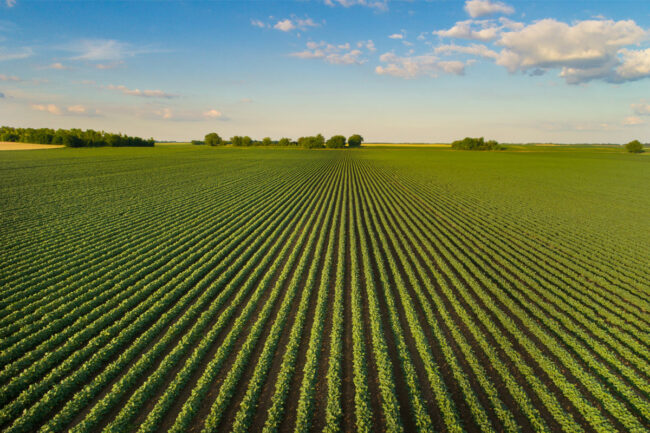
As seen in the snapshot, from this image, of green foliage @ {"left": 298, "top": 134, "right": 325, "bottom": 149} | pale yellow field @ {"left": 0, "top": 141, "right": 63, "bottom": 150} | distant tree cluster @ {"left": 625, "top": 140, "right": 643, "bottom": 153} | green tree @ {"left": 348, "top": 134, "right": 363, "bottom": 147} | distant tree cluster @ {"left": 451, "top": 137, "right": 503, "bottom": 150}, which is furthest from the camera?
green tree @ {"left": 348, "top": 134, "right": 363, "bottom": 147}

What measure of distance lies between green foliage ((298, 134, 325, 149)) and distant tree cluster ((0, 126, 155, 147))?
6788 cm

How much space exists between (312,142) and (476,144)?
7335 cm

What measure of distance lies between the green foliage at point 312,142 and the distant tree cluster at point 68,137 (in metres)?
67.9

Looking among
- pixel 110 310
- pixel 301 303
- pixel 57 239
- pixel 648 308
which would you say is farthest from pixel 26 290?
pixel 648 308

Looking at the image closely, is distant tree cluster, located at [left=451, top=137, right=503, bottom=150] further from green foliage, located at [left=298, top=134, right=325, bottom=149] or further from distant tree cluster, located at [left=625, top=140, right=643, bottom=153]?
green foliage, located at [left=298, top=134, right=325, bottom=149]

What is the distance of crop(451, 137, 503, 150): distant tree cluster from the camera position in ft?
378

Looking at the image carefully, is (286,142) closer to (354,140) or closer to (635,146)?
(354,140)

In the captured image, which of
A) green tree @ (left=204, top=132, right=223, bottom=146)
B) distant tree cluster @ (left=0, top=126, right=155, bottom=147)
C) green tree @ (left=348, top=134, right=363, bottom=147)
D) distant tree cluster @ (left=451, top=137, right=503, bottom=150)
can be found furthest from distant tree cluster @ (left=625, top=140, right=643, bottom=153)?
distant tree cluster @ (left=0, top=126, right=155, bottom=147)

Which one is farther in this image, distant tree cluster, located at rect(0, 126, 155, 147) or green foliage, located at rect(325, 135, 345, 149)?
green foliage, located at rect(325, 135, 345, 149)

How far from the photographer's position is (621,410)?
5977mm

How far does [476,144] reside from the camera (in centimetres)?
11806

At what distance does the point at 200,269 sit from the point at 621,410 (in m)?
13.3

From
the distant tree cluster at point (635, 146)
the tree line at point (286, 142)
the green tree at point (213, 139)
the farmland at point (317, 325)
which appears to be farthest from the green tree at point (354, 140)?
the farmland at point (317, 325)

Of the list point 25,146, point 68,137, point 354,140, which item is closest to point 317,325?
point 68,137
